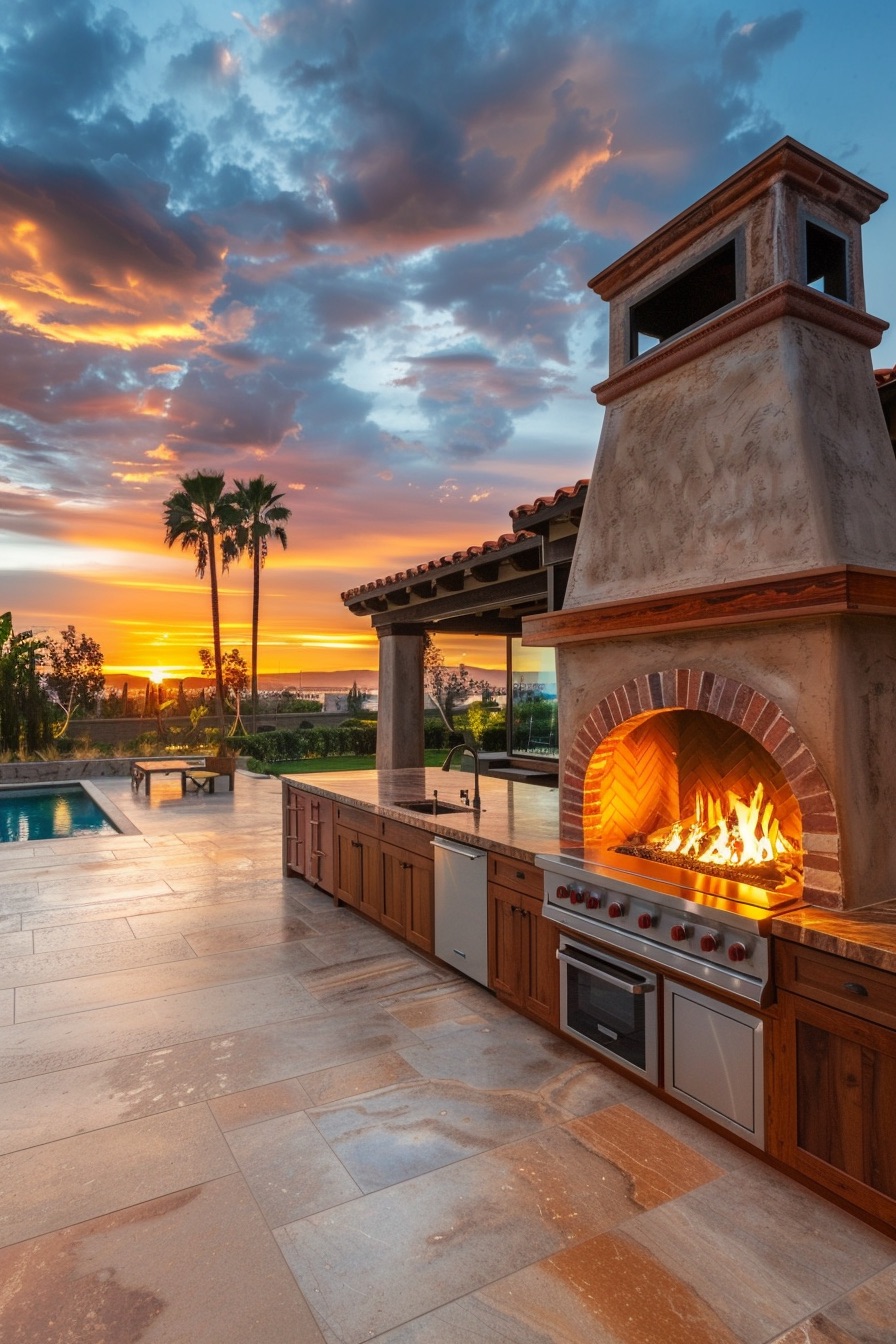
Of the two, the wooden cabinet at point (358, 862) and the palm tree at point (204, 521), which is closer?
the wooden cabinet at point (358, 862)

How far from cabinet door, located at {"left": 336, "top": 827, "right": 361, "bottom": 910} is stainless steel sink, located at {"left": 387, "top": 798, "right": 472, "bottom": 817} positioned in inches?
25.6

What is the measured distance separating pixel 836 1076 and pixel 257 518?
20.7 metres

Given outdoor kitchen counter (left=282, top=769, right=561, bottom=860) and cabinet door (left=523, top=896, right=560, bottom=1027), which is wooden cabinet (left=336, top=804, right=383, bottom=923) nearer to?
outdoor kitchen counter (left=282, top=769, right=561, bottom=860)

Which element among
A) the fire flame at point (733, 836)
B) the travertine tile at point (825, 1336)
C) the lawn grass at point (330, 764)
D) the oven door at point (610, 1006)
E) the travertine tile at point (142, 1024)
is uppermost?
the fire flame at point (733, 836)

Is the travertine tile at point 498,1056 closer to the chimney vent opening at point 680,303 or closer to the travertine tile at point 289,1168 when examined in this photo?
the travertine tile at point 289,1168

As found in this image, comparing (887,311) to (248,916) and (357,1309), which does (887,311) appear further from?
(248,916)

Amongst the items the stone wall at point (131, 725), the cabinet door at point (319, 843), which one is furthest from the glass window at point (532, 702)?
the stone wall at point (131, 725)

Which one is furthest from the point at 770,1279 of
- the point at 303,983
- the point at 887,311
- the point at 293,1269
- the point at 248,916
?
the point at 887,311

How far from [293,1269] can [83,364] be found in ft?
34.5

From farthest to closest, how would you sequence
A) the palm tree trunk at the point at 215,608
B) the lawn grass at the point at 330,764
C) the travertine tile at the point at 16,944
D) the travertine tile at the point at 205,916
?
the palm tree trunk at the point at 215,608 < the lawn grass at the point at 330,764 < the travertine tile at the point at 205,916 < the travertine tile at the point at 16,944

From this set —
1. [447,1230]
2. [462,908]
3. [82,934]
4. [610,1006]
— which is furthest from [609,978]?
[82,934]

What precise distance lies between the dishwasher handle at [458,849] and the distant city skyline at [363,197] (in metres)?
3.85

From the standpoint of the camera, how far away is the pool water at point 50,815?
10891 millimetres

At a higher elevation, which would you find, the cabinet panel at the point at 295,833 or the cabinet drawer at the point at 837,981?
the cabinet drawer at the point at 837,981
